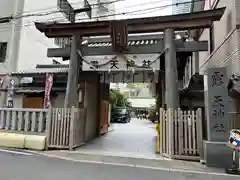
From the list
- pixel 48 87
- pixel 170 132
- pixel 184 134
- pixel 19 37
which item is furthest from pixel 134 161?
pixel 19 37

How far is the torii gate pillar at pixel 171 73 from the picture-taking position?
10109 millimetres

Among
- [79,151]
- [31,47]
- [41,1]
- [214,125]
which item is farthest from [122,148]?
[41,1]

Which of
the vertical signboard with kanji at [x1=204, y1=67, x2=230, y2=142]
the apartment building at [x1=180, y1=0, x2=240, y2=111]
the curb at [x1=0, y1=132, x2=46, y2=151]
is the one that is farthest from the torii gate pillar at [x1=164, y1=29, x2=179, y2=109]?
the curb at [x1=0, y1=132, x2=46, y2=151]

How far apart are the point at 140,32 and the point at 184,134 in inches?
203

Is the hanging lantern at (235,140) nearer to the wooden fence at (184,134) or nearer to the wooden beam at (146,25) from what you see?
the wooden fence at (184,134)

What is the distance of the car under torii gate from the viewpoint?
33.7 ft

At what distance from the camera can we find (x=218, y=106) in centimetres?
848

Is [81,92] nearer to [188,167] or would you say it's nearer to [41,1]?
[188,167]

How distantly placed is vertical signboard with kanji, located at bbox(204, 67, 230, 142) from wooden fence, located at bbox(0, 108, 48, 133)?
7.30m

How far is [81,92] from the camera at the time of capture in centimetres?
1388

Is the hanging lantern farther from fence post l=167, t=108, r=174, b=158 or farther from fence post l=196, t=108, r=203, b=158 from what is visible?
fence post l=167, t=108, r=174, b=158

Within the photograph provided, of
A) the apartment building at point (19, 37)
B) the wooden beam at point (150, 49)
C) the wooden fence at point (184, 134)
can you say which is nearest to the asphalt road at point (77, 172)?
the wooden fence at point (184, 134)

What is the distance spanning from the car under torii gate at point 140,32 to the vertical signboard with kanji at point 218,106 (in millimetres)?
1779

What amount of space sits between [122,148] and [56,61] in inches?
592
